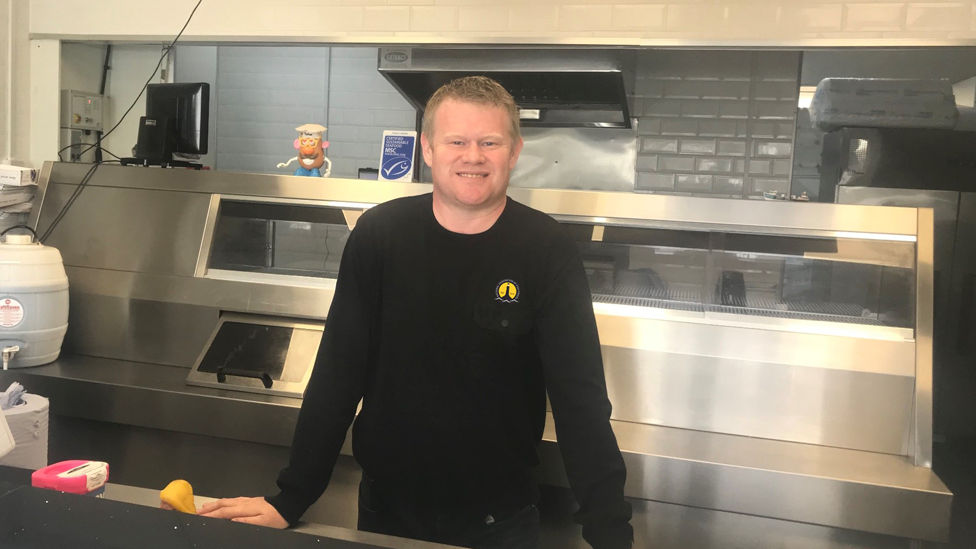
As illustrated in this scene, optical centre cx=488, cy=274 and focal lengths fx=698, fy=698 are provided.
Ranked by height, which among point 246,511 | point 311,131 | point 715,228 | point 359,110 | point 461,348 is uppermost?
point 359,110

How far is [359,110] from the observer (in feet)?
15.2

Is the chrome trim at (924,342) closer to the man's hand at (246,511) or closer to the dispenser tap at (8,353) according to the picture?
the man's hand at (246,511)

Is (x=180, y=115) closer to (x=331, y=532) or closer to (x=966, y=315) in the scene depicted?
(x=331, y=532)

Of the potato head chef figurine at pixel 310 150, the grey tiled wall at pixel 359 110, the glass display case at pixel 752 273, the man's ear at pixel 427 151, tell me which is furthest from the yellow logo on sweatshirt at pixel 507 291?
the grey tiled wall at pixel 359 110

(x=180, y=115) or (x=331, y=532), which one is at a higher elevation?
(x=180, y=115)

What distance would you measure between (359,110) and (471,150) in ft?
12.0

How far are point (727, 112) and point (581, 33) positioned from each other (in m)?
1.67

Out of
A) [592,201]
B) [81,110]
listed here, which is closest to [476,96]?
[592,201]

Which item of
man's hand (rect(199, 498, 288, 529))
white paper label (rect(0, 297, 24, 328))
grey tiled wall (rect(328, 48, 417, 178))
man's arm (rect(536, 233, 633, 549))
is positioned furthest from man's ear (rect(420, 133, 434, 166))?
grey tiled wall (rect(328, 48, 417, 178))

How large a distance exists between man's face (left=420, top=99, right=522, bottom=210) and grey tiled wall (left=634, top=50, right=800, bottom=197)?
9.50 ft

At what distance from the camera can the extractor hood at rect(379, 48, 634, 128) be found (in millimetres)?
2609

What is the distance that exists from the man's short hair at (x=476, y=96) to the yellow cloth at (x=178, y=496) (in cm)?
69

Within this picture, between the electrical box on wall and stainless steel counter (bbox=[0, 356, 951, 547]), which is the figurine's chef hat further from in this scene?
the electrical box on wall

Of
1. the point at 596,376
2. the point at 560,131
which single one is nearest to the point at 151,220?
the point at 596,376
